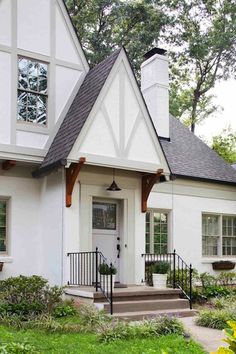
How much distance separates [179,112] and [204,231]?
53.8ft

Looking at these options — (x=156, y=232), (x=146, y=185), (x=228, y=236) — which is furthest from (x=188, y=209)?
(x=146, y=185)

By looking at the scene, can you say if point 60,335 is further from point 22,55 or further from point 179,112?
point 179,112

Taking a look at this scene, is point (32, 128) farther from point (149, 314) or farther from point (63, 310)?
point (149, 314)

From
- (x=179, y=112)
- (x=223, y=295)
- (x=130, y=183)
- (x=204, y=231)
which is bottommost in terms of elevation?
(x=223, y=295)

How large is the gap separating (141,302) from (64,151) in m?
3.85

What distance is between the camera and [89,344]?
7402mm

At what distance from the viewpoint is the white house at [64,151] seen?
11422 mm

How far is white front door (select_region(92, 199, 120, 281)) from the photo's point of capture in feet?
40.8

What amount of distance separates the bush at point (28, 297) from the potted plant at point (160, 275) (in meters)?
2.96

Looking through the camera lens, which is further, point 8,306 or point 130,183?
point 130,183

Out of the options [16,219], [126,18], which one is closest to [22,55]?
[16,219]

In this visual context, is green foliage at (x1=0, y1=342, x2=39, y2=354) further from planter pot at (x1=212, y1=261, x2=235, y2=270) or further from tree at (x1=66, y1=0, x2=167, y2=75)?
tree at (x1=66, y1=0, x2=167, y2=75)

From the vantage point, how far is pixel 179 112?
31281 mm

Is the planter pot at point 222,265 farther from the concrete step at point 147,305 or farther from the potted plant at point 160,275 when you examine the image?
the concrete step at point 147,305
